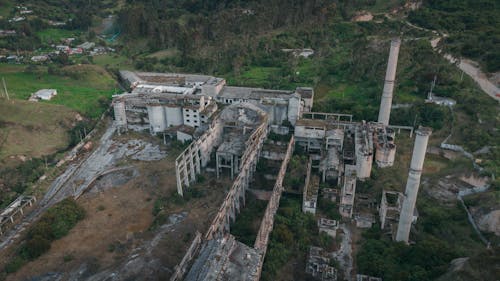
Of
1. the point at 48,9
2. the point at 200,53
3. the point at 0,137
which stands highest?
the point at 48,9

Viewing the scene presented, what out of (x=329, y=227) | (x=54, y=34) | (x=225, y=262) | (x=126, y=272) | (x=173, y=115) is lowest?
(x=126, y=272)

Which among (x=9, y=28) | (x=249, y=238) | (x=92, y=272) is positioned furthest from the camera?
(x=9, y=28)

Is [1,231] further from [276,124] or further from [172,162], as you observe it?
[276,124]

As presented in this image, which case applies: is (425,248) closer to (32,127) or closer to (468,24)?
(32,127)

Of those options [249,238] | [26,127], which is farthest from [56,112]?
[249,238]

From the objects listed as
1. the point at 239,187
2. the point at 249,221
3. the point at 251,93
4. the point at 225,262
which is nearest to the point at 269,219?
the point at 249,221

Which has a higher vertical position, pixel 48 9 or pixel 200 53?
pixel 48 9

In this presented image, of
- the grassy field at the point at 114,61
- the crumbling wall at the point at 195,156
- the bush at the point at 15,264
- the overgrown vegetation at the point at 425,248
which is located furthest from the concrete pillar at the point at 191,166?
the grassy field at the point at 114,61
